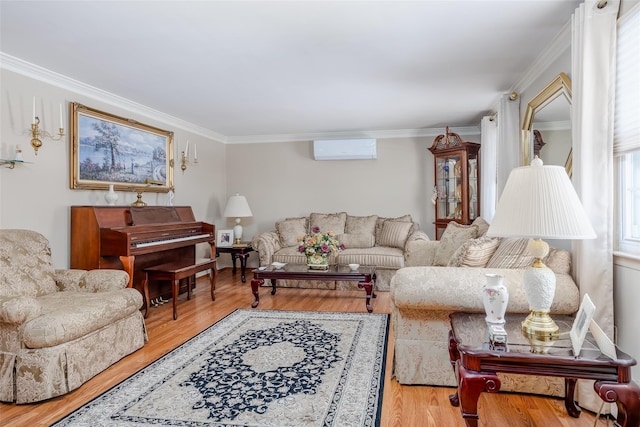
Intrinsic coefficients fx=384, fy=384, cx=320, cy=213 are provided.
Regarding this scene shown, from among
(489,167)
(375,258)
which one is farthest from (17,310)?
(489,167)

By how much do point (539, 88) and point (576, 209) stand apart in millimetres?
2310

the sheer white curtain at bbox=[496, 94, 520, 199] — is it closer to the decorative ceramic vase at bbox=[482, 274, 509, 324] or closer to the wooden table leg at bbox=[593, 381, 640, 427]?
the decorative ceramic vase at bbox=[482, 274, 509, 324]

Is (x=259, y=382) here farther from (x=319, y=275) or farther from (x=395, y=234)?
(x=395, y=234)

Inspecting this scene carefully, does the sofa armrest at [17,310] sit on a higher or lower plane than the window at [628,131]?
lower

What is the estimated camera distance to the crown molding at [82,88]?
3.18 m

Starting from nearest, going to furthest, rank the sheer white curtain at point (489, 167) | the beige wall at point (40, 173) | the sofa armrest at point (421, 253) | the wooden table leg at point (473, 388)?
1. the wooden table leg at point (473, 388)
2. the beige wall at point (40, 173)
3. the sofa armrest at point (421, 253)
4. the sheer white curtain at point (489, 167)

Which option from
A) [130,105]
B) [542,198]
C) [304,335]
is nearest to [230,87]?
[130,105]

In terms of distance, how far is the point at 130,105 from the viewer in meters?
4.48

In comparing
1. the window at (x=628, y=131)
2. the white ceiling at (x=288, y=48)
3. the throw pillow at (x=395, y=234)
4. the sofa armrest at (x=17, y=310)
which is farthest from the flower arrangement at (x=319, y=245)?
the window at (x=628, y=131)

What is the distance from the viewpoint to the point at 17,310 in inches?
88.0

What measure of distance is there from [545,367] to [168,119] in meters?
5.10

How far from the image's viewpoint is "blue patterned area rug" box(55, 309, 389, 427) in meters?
2.02

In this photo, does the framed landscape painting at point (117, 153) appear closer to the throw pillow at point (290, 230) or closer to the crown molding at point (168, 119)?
the crown molding at point (168, 119)

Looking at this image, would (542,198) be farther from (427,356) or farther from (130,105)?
(130,105)
